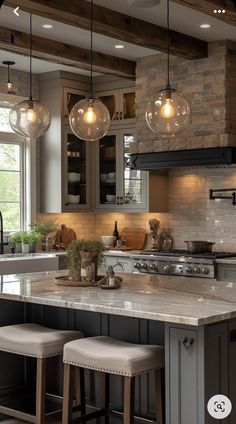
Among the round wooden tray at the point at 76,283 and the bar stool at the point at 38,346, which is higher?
the round wooden tray at the point at 76,283

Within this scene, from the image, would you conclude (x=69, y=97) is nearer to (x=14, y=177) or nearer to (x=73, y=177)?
(x=73, y=177)

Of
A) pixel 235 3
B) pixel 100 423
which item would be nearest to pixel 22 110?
pixel 235 3

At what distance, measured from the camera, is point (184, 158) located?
7027mm

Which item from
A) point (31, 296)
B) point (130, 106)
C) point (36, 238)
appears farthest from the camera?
point (130, 106)

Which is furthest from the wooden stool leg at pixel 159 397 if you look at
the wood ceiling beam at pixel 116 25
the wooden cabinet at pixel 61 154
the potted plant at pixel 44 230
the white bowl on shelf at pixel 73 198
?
the white bowl on shelf at pixel 73 198

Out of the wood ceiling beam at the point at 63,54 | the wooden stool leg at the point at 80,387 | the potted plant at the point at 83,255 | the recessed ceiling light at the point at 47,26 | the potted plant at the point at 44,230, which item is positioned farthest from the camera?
the potted plant at the point at 44,230

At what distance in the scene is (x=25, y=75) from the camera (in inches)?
311

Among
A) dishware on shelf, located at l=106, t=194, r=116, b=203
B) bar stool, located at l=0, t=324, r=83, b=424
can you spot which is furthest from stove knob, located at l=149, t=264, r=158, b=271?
bar stool, located at l=0, t=324, r=83, b=424

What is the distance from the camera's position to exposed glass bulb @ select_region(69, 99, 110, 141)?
4.96 meters

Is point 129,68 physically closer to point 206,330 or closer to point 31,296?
point 31,296

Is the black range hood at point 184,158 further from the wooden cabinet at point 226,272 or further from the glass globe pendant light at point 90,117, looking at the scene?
the glass globe pendant light at point 90,117

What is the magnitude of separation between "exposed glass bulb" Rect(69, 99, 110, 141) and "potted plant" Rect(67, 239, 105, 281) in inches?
34.3

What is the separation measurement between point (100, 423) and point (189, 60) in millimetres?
4061

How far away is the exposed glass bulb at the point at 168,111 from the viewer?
4.69 metres
